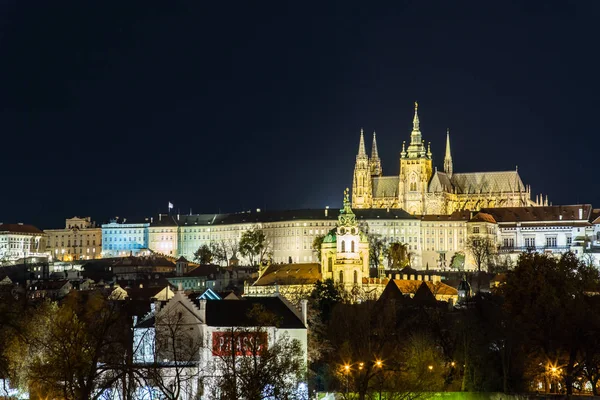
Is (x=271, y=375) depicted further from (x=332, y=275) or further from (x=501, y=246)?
(x=501, y=246)

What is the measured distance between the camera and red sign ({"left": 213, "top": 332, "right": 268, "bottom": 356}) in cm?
5403

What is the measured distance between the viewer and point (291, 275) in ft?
409

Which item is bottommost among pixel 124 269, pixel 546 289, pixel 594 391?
pixel 594 391

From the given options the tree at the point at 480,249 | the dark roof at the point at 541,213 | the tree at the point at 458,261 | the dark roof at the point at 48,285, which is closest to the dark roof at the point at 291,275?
the dark roof at the point at 48,285

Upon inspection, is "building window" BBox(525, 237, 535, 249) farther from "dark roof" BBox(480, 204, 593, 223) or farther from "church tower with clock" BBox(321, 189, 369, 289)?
"church tower with clock" BBox(321, 189, 369, 289)

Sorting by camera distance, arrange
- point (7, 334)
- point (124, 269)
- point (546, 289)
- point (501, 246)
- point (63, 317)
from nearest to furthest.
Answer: point (7, 334)
point (63, 317)
point (546, 289)
point (124, 269)
point (501, 246)

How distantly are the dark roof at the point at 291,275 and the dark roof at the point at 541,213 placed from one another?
65.4 meters

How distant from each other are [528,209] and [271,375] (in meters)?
146

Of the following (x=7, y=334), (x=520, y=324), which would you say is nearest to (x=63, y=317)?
(x=7, y=334)

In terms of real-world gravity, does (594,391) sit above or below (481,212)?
below

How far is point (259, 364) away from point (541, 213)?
142799 millimetres

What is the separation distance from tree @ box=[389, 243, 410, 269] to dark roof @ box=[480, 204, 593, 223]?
2011 centimetres

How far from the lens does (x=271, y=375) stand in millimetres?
50656

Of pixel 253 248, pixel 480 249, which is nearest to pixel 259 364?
pixel 480 249
